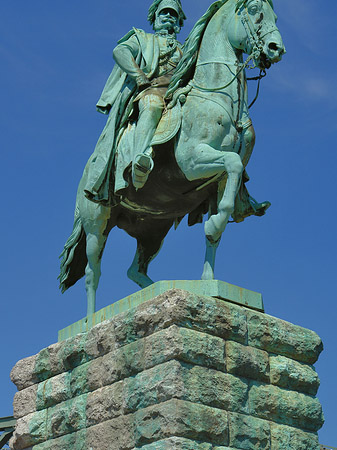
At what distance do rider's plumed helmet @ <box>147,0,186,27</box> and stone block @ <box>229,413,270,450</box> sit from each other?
18.2 feet

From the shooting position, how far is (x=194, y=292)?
9.34 meters

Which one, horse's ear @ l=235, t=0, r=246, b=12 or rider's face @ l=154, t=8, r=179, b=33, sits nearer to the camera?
horse's ear @ l=235, t=0, r=246, b=12

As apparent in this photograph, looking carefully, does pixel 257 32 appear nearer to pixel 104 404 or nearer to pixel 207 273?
pixel 207 273

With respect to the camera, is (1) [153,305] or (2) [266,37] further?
(2) [266,37]

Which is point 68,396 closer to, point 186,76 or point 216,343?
point 216,343

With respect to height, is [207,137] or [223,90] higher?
[223,90]

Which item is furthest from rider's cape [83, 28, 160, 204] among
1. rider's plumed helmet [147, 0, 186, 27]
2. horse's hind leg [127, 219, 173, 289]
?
horse's hind leg [127, 219, 173, 289]

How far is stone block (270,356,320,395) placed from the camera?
30.8ft

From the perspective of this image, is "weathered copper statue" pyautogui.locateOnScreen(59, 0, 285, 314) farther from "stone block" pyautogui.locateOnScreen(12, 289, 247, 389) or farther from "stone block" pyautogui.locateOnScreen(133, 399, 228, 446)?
"stone block" pyautogui.locateOnScreen(133, 399, 228, 446)

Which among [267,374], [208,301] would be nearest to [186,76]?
[208,301]

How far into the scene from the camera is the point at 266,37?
33.6 feet

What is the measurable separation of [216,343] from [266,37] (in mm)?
3587

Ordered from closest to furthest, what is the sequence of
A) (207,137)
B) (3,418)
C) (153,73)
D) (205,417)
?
(205,417)
(207,137)
(153,73)
(3,418)

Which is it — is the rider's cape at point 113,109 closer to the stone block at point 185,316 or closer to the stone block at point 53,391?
the stone block at point 185,316
